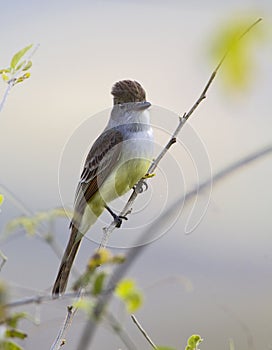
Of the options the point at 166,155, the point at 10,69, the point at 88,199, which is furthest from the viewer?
the point at 88,199

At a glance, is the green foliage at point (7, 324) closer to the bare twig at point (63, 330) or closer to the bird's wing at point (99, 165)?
the bare twig at point (63, 330)

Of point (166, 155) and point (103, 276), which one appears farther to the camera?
point (166, 155)

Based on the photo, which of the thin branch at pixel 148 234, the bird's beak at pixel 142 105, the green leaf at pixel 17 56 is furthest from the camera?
the bird's beak at pixel 142 105

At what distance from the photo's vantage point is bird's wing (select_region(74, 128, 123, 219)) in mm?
1339

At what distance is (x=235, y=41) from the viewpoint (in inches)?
14.6

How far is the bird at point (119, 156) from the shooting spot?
1274 mm

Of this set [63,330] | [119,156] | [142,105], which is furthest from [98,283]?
[119,156]

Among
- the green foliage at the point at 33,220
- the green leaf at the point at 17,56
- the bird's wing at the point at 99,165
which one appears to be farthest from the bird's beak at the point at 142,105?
the green foliage at the point at 33,220

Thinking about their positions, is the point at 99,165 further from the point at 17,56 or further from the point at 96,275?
the point at 96,275

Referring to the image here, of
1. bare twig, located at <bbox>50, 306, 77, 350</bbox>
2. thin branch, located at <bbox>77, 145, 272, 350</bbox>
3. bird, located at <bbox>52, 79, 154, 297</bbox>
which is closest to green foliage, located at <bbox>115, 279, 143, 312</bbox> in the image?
thin branch, located at <bbox>77, 145, 272, 350</bbox>

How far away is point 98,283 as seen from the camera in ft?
0.86

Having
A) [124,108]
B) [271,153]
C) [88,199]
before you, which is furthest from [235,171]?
[124,108]

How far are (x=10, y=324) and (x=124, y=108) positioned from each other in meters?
1.20

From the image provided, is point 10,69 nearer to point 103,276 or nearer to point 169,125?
point 169,125
